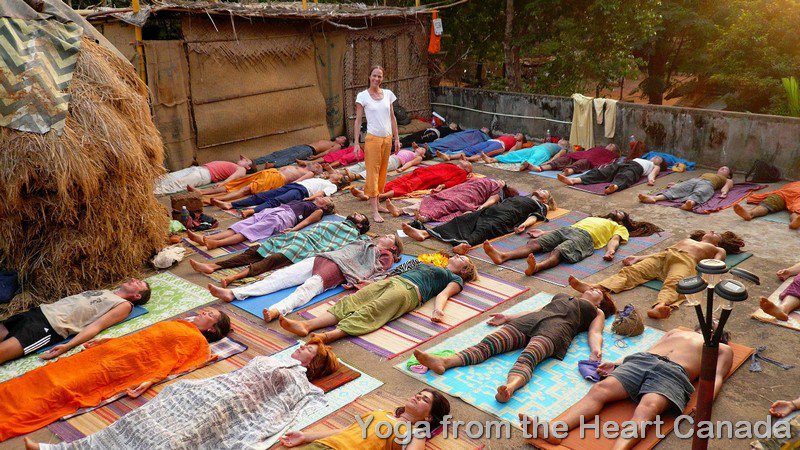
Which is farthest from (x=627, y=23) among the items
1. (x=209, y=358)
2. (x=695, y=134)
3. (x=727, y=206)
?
(x=209, y=358)

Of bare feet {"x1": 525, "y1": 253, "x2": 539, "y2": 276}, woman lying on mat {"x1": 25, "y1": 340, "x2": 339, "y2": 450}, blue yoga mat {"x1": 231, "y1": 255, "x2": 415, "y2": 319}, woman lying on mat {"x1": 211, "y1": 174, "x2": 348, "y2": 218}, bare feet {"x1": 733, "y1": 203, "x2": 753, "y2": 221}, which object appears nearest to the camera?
woman lying on mat {"x1": 25, "y1": 340, "x2": 339, "y2": 450}

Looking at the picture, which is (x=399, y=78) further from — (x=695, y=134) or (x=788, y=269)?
(x=788, y=269)

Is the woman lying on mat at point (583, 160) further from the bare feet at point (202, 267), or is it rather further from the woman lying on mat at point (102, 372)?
the woman lying on mat at point (102, 372)

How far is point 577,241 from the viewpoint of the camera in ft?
25.5

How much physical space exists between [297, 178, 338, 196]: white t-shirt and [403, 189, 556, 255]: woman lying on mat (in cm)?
193

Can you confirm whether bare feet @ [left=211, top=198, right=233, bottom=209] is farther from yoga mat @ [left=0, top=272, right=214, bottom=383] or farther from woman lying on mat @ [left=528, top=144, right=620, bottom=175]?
woman lying on mat @ [left=528, top=144, right=620, bottom=175]

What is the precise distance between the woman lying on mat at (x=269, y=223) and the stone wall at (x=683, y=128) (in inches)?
233

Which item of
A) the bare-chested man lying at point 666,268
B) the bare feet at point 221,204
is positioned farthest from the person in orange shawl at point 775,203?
the bare feet at point 221,204

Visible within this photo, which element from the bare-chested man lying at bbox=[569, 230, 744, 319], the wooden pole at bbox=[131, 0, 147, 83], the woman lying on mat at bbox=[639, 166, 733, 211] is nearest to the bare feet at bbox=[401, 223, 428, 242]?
the bare-chested man lying at bbox=[569, 230, 744, 319]

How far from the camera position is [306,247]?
7645 millimetres

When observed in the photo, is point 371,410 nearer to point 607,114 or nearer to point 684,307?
point 684,307

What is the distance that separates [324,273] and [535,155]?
6.12 m

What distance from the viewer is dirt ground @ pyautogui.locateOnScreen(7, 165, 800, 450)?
4918mm

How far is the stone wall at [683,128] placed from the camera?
1020 cm
